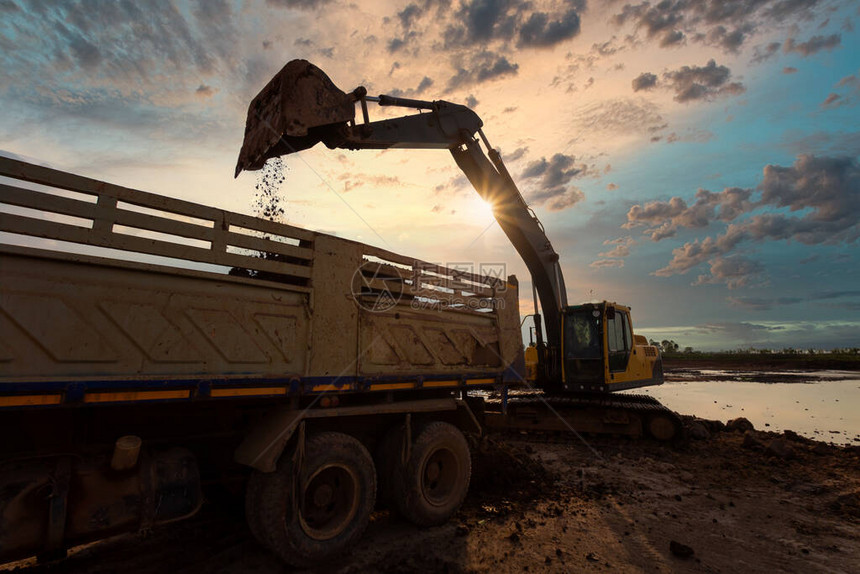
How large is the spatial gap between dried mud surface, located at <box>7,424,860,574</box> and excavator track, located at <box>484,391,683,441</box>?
1935 mm

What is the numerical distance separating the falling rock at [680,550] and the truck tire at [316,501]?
11.3 feet

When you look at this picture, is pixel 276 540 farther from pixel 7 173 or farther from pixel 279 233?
pixel 7 173

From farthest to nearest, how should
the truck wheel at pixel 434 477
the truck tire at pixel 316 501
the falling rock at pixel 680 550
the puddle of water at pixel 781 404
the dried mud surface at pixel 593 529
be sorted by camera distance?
the puddle of water at pixel 781 404, the truck wheel at pixel 434 477, the falling rock at pixel 680 550, the dried mud surface at pixel 593 529, the truck tire at pixel 316 501

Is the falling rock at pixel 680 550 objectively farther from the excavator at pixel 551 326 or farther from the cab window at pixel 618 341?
the cab window at pixel 618 341

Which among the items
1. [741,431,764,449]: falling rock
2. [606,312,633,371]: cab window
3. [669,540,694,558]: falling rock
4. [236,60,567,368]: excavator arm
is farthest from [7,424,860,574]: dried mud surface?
[236,60,567,368]: excavator arm

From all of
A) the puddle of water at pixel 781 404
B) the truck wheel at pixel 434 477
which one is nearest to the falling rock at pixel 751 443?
the puddle of water at pixel 781 404

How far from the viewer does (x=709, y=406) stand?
18.0 meters

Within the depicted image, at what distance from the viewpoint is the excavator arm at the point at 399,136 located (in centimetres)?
543

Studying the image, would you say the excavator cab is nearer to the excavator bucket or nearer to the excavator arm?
the excavator arm

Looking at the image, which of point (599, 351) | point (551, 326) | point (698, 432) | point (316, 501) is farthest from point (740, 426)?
point (316, 501)

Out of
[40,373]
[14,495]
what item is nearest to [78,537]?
[14,495]

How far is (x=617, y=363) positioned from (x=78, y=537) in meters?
10.9

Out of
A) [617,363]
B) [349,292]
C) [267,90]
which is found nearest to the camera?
[349,292]

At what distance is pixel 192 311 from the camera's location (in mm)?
3805
